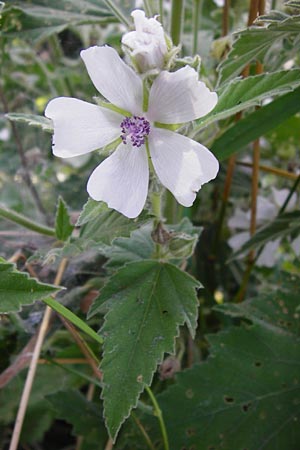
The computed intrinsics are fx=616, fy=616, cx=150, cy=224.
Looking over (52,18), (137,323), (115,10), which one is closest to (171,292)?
(137,323)

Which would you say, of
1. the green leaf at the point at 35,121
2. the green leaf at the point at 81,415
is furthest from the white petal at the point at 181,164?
the green leaf at the point at 81,415

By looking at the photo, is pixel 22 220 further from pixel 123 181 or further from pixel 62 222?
pixel 123 181

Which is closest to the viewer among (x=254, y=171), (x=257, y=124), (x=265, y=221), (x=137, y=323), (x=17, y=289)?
(x=17, y=289)

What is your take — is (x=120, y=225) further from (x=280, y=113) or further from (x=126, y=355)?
(x=280, y=113)

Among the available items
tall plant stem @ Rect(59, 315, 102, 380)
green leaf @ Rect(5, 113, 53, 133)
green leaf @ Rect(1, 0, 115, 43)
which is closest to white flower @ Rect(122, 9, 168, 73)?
green leaf @ Rect(5, 113, 53, 133)

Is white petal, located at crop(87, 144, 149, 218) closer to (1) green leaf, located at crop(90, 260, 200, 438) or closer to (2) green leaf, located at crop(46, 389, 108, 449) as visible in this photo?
(1) green leaf, located at crop(90, 260, 200, 438)

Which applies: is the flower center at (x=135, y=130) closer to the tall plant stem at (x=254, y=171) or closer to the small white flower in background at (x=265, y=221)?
the tall plant stem at (x=254, y=171)
